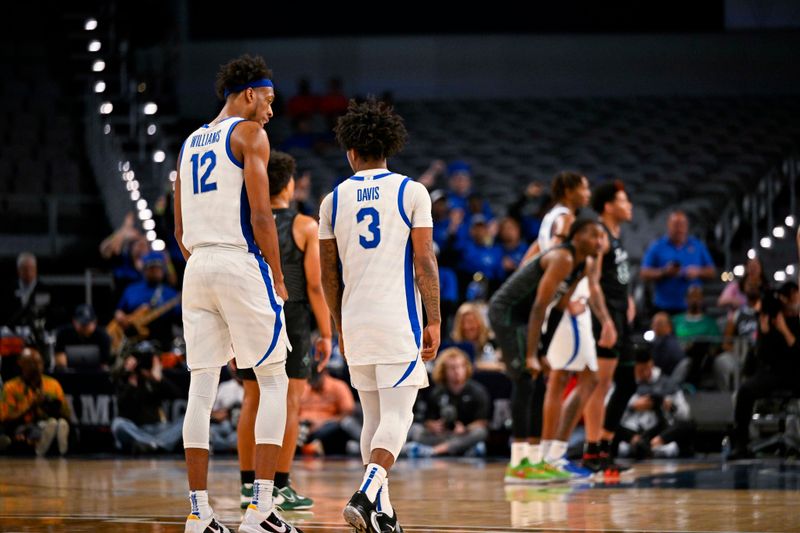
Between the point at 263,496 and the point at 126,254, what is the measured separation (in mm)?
10100

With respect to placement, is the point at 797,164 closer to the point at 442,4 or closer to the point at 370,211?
the point at 442,4

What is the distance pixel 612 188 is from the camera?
31.7 ft

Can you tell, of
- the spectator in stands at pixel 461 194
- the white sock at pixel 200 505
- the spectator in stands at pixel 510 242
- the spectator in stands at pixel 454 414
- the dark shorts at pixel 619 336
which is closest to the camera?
the white sock at pixel 200 505

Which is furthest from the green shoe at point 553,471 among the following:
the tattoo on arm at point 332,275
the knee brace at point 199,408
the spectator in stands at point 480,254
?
the spectator in stands at point 480,254

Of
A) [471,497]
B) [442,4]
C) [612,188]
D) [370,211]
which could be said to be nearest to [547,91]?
[442,4]

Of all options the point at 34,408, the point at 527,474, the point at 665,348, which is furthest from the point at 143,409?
the point at 665,348

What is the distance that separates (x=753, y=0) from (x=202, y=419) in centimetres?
1959

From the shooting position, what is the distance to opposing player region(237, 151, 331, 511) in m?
7.27

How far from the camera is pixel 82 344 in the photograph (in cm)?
1352

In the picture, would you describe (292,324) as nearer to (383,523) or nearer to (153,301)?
(383,523)

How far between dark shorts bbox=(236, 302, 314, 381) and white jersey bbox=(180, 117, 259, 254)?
1668 millimetres

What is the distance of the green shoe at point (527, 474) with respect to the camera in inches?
353

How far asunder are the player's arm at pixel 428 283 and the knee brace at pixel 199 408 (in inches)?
39.3

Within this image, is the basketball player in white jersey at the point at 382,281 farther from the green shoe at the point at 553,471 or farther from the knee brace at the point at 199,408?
the green shoe at the point at 553,471
